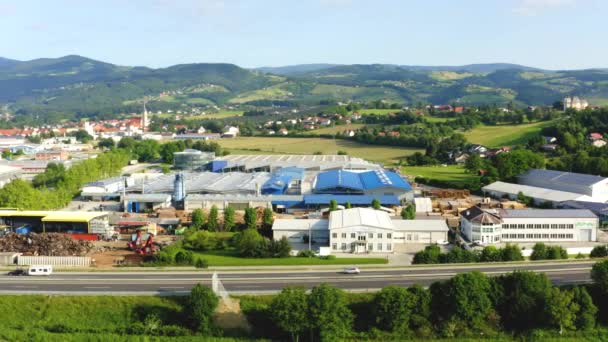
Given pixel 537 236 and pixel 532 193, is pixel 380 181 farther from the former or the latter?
pixel 537 236

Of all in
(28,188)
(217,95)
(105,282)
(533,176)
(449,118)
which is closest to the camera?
(105,282)

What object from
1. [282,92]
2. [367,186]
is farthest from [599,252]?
[282,92]

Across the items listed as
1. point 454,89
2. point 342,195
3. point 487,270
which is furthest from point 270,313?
point 454,89

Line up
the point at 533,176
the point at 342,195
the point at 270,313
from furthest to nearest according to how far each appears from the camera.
Result: the point at 533,176 < the point at 342,195 < the point at 270,313

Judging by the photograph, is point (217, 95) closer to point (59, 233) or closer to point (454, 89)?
point (454, 89)

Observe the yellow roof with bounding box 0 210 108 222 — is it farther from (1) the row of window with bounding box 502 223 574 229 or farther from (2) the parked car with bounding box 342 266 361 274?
(1) the row of window with bounding box 502 223 574 229

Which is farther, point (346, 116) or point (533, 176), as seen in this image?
point (346, 116)
